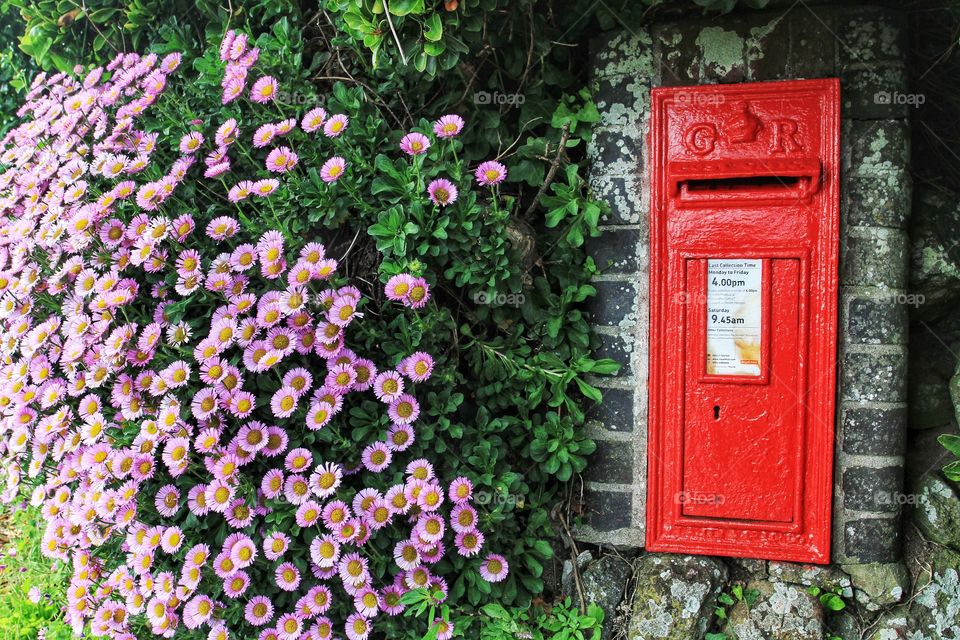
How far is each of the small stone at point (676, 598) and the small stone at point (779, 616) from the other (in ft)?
0.34

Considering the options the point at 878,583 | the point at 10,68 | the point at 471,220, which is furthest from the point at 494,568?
the point at 10,68

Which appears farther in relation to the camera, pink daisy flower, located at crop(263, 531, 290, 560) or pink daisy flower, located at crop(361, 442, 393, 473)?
pink daisy flower, located at crop(361, 442, 393, 473)

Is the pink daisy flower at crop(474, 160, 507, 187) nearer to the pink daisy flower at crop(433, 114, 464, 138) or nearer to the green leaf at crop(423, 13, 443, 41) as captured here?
the pink daisy flower at crop(433, 114, 464, 138)

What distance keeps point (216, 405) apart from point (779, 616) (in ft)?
6.32

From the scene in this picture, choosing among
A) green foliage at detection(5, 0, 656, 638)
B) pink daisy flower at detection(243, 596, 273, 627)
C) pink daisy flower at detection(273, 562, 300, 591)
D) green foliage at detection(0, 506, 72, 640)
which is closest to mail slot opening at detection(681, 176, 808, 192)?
green foliage at detection(5, 0, 656, 638)

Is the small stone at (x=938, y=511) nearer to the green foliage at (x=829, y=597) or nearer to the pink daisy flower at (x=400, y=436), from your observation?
the green foliage at (x=829, y=597)

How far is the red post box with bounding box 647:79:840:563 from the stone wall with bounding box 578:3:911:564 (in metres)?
0.07

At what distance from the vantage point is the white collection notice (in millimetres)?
2311

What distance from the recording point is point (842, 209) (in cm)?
229

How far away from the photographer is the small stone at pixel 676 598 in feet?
7.64

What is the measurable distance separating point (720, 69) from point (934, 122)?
0.89m

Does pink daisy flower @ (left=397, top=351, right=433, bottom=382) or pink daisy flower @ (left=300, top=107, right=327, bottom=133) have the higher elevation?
pink daisy flower @ (left=300, top=107, right=327, bottom=133)

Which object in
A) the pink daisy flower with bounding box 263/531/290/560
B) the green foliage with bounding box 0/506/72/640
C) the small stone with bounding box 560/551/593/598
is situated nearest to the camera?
the pink daisy flower with bounding box 263/531/290/560

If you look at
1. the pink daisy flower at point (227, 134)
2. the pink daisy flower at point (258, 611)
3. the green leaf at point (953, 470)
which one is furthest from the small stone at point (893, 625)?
the pink daisy flower at point (227, 134)
